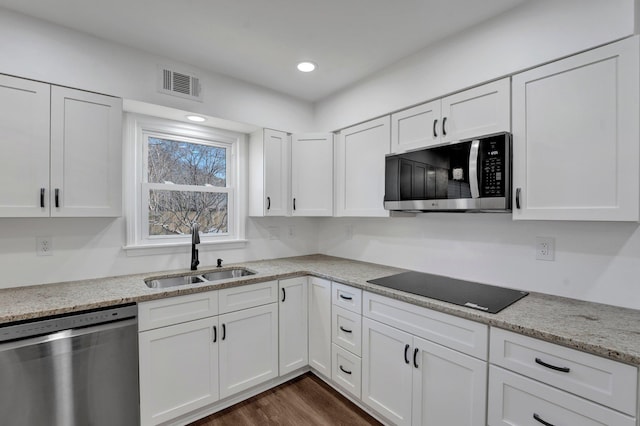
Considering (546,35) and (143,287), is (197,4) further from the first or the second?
(546,35)

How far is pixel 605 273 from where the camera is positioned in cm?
154

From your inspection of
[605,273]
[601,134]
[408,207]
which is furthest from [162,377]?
[601,134]

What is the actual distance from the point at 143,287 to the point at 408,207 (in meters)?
1.85

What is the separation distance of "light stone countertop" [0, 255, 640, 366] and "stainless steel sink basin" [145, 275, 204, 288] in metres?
0.05

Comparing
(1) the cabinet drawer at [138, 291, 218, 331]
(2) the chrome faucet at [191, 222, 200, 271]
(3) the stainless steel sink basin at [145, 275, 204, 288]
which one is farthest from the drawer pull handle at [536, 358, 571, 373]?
(2) the chrome faucet at [191, 222, 200, 271]

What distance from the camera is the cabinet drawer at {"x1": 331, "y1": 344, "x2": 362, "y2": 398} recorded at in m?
2.06

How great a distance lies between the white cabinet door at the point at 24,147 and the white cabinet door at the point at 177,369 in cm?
100

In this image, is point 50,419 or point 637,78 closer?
point 637,78

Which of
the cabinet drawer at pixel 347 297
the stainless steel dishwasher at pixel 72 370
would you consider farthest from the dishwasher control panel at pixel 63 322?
the cabinet drawer at pixel 347 297

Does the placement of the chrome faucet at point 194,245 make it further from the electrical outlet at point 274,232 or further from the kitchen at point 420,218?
the electrical outlet at point 274,232

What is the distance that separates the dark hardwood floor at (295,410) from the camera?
1.97 metres

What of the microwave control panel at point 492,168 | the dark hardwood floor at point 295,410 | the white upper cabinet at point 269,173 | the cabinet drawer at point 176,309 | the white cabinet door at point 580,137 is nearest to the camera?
the white cabinet door at point 580,137

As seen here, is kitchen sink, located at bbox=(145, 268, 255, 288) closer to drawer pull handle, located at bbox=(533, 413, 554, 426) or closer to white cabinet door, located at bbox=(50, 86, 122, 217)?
white cabinet door, located at bbox=(50, 86, 122, 217)


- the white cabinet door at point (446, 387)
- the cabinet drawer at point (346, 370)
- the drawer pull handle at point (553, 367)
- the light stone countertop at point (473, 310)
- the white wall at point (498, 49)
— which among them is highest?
the white wall at point (498, 49)
